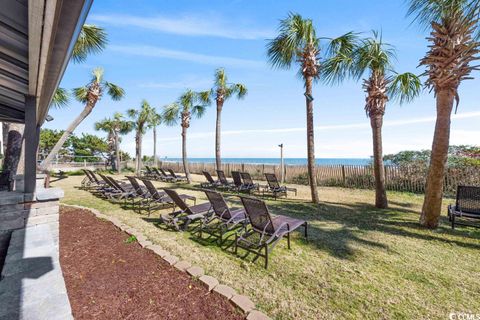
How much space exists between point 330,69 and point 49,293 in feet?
28.8

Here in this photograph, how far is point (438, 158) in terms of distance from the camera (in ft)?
18.1

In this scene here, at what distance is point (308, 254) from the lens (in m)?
4.09

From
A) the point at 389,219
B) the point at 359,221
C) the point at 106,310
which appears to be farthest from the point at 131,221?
the point at 389,219

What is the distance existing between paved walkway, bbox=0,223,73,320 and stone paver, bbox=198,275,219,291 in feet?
5.00

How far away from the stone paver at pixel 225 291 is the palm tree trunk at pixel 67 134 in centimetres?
1005

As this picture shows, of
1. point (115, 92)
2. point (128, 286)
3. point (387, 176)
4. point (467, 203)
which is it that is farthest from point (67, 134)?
point (387, 176)

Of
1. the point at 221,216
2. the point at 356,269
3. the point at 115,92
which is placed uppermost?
the point at 115,92

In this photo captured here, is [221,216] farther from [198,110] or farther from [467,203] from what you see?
[198,110]

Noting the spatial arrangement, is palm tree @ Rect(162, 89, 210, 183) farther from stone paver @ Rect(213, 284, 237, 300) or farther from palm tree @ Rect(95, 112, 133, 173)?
stone paver @ Rect(213, 284, 237, 300)

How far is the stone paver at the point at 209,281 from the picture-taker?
2.87m

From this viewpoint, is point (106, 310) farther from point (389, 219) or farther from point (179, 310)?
point (389, 219)

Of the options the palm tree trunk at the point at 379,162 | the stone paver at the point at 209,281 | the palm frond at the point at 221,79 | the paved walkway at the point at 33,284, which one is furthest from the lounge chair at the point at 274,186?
the palm frond at the point at 221,79

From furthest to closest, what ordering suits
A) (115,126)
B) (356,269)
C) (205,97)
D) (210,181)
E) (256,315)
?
(115,126) → (205,97) → (210,181) → (356,269) → (256,315)

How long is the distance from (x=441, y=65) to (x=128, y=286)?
26.2 feet
